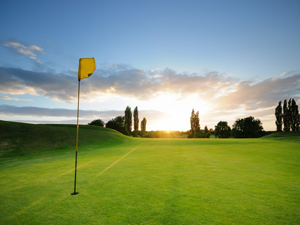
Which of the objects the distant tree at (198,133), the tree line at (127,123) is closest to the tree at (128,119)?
the tree line at (127,123)

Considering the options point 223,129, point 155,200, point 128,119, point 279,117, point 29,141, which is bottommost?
point 155,200

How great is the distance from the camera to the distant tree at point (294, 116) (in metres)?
64.1

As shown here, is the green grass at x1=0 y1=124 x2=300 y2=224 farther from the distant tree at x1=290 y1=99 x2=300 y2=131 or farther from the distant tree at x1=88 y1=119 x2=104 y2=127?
the distant tree at x1=88 y1=119 x2=104 y2=127

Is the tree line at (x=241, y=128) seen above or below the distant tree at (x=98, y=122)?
below

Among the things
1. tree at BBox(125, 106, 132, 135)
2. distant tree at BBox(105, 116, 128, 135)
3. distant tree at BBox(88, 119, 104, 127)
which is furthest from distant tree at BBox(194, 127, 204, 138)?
distant tree at BBox(88, 119, 104, 127)

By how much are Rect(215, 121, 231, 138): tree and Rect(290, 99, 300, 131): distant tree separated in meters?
33.6

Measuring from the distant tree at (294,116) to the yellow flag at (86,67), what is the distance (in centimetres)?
8589

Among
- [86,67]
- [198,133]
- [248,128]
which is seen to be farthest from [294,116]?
[86,67]

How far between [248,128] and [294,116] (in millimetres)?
21756

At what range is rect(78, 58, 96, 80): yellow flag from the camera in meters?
6.19

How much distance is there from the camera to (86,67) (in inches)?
246

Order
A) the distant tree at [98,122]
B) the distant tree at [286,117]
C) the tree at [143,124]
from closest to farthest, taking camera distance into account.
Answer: the distant tree at [286,117], the tree at [143,124], the distant tree at [98,122]

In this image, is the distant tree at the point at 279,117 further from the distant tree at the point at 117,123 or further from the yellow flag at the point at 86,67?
the yellow flag at the point at 86,67

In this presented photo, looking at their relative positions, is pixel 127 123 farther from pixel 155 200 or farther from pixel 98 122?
pixel 155 200
